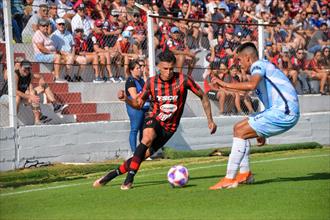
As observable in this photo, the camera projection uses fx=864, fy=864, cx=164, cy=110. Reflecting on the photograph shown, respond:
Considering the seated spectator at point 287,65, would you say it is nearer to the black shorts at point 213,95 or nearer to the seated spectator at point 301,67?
the seated spectator at point 301,67

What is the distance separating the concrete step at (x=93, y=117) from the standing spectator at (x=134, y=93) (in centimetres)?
115

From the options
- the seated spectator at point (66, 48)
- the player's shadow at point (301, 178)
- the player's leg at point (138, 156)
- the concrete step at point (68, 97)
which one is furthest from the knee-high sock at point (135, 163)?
the seated spectator at point (66, 48)

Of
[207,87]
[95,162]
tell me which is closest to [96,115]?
[95,162]

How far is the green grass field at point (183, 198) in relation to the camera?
945 centimetres

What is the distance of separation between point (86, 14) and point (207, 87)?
12.8ft

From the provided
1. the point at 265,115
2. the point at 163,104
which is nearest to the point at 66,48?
the point at 163,104

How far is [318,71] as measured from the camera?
2505cm

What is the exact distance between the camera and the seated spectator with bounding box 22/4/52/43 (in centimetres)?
1861

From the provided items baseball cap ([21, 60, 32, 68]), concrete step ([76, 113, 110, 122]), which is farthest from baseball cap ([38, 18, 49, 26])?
concrete step ([76, 113, 110, 122])

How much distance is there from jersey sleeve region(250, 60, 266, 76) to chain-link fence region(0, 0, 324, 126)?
23.0ft

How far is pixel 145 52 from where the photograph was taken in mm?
19922

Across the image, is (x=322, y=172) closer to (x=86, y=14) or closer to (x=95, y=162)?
(x=95, y=162)

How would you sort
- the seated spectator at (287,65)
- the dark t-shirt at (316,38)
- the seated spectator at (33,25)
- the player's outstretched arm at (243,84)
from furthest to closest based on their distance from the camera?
the dark t-shirt at (316,38) → the seated spectator at (287,65) → the seated spectator at (33,25) → the player's outstretched arm at (243,84)

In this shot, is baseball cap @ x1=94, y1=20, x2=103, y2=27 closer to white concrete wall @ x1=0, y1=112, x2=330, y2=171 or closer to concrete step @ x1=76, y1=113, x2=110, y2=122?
concrete step @ x1=76, y1=113, x2=110, y2=122
